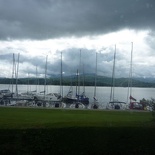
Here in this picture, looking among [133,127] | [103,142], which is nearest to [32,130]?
[103,142]

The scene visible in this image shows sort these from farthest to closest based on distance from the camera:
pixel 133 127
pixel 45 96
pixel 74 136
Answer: pixel 45 96 < pixel 133 127 < pixel 74 136

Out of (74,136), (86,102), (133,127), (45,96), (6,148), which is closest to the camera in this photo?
(6,148)

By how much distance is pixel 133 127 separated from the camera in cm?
1912

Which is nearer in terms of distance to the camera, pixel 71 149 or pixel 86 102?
pixel 71 149

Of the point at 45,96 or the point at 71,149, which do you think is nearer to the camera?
the point at 71,149

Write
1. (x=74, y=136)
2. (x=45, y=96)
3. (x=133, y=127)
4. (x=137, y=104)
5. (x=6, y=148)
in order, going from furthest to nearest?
(x=45, y=96), (x=137, y=104), (x=133, y=127), (x=74, y=136), (x=6, y=148)

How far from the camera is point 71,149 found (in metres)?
17.4

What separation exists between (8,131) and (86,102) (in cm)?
Answer: 5509

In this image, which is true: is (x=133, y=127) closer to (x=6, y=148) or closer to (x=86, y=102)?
(x=6, y=148)

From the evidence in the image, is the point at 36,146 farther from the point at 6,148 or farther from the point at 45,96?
the point at 45,96

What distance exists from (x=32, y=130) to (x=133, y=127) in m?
6.15

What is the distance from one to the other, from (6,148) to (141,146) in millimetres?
7731

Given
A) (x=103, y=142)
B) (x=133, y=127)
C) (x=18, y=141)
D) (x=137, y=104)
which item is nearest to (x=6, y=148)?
(x=18, y=141)

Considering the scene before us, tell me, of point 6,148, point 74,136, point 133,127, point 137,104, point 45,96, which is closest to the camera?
point 6,148
